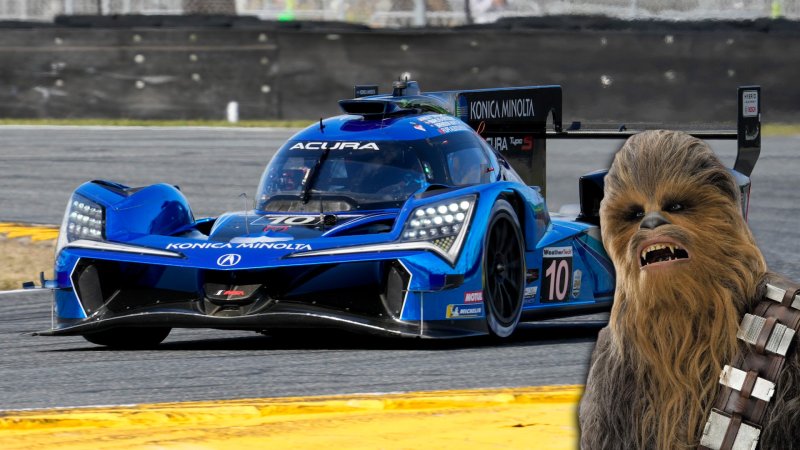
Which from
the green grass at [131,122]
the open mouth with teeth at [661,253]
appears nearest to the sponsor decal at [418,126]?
the open mouth with teeth at [661,253]

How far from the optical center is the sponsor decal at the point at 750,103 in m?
9.57

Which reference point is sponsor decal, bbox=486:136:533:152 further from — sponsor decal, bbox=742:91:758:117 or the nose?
the nose

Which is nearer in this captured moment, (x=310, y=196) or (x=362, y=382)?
(x=362, y=382)

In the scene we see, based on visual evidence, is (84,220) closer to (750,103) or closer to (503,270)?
(503,270)

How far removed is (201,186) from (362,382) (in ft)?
41.1

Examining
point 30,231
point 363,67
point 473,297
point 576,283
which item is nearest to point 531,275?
point 576,283

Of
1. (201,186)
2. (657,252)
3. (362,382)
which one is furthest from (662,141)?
(201,186)

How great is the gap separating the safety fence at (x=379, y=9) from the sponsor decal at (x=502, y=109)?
45.3ft

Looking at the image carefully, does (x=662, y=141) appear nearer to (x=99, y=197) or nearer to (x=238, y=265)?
(x=238, y=265)

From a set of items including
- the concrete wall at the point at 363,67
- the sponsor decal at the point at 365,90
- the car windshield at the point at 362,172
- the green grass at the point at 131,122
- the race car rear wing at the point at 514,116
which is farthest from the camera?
the green grass at the point at 131,122

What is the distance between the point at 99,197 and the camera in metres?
A: 8.73

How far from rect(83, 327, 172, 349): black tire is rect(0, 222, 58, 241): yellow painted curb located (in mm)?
Result: 5713

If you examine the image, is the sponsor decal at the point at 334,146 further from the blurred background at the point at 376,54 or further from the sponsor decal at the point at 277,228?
the blurred background at the point at 376,54

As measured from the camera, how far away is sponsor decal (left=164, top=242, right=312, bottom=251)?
313 inches
